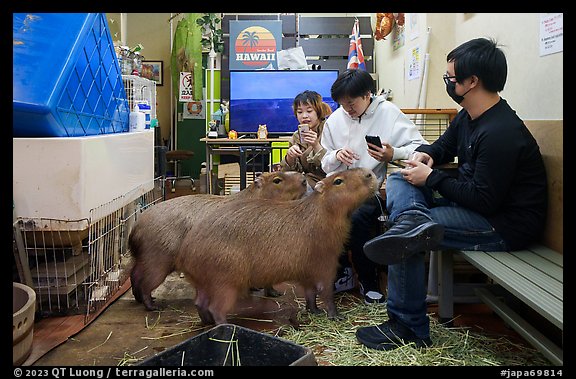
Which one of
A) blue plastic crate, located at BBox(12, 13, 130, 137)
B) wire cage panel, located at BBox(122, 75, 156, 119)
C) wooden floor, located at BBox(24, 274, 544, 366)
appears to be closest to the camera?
wooden floor, located at BBox(24, 274, 544, 366)

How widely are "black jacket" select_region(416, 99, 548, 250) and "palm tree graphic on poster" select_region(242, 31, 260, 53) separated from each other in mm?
4662

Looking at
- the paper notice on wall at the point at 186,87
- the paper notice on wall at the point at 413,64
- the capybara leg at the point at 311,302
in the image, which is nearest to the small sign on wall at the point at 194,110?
the paper notice on wall at the point at 186,87

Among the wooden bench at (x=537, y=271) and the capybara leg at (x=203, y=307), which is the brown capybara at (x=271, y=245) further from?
the wooden bench at (x=537, y=271)

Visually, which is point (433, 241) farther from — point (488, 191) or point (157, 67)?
point (157, 67)

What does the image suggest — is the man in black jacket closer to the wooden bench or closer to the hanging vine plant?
the wooden bench

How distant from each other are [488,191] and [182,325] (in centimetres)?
139

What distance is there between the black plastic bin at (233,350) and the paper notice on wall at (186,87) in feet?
19.2

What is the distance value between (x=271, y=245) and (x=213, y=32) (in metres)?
4.75

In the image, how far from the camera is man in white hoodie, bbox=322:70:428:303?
2.60m

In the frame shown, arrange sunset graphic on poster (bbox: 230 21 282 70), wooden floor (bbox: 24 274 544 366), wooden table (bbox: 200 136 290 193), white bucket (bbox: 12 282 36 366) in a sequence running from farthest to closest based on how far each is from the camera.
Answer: sunset graphic on poster (bbox: 230 21 282 70)
wooden table (bbox: 200 136 290 193)
wooden floor (bbox: 24 274 544 366)
white bucket (bbox: 12 282 36 366)

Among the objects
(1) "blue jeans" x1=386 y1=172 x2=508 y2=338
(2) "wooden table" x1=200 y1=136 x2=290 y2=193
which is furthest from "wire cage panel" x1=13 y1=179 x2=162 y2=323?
(2) "wooden table" x1=200 y1=136 x2=290 y2=193

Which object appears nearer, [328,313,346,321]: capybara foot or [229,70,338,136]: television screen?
[328,313,346,321]: capybara foot
